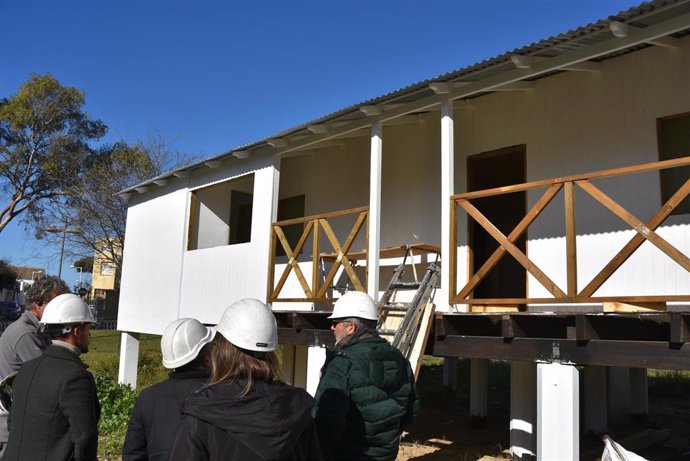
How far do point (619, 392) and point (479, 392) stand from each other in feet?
8.88

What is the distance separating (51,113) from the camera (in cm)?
3045

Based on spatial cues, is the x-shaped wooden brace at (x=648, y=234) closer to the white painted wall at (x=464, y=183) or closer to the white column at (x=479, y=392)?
the white painted wall at (x=464, y=183)

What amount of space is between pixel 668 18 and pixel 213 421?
5338 millimetres

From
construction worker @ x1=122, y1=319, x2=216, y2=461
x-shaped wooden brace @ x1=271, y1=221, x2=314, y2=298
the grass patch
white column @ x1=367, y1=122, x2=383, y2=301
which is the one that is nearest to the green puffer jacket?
construction worker @ x1=122, y1=319, x2=216, y2=461

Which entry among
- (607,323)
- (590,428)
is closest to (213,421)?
(607,323)

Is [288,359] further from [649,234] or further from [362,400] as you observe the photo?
[362,400]

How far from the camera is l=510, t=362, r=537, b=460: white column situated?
809cm

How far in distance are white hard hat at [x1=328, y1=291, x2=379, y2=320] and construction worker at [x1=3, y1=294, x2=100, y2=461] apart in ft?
4.30

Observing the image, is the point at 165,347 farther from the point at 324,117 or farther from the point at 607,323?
the point at 324,117

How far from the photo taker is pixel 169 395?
2758 millimetres

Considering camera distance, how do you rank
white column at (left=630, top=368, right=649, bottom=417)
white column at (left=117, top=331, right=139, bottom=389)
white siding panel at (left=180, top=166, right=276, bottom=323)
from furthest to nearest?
1. white column at (left=117, top=331, right=139, bottom=389)
2. white column at (left=630, top=368, right=649, bottom=417)
3. white siding panel at (left=180, top=166, right=276, bottom=323)

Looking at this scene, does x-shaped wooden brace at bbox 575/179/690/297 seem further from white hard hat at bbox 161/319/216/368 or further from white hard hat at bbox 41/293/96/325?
white hard hat at bbox 41/293/96/325

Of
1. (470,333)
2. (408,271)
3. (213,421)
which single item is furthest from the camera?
(408,271)

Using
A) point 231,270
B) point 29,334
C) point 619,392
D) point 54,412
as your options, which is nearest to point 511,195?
point 231,270
